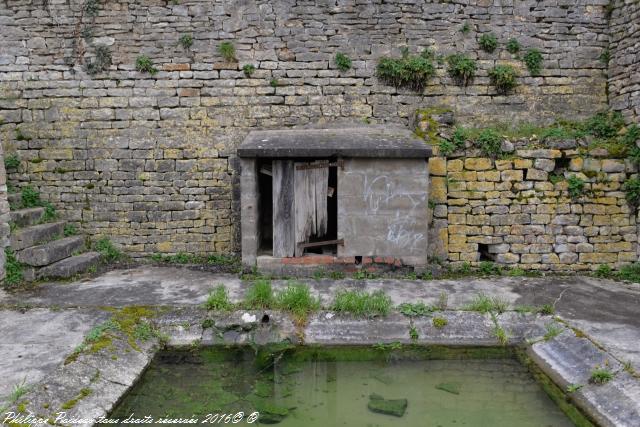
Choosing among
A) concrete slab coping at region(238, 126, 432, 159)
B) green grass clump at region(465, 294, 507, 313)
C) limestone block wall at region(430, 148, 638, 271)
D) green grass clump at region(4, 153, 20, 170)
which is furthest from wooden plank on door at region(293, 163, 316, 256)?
green grass clump at region(4, 153, 20, 170)

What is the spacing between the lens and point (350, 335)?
17.2 ft

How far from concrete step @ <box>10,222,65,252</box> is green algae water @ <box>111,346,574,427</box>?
3.50m

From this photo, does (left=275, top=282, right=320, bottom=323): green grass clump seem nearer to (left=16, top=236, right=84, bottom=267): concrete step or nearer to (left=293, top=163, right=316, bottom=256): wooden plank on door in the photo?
(left=293, top=163, right=316, bottom=256): wooden plank on door

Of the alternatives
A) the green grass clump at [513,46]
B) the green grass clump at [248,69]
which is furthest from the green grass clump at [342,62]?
the green grass clump at [513,46]

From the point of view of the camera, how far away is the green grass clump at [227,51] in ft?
26.8

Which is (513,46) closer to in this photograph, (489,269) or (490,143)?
(490,143)

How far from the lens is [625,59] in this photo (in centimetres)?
786

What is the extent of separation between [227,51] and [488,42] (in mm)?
4496

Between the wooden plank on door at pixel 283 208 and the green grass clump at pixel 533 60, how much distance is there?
4.59 m

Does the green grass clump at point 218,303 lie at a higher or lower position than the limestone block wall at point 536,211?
lower

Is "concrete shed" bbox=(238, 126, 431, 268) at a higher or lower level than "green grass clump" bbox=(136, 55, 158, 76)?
lower

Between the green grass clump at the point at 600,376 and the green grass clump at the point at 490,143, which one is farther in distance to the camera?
the green grass clump at the point at 490,143

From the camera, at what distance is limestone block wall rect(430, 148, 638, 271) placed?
7551 millimetres

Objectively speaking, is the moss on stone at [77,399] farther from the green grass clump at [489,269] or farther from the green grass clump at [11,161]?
the green grass clump at [11,161]
